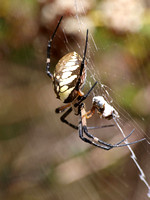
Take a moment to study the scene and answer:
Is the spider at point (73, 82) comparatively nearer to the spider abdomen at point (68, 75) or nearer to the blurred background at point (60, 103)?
the spider abdomen at point (68, 75)

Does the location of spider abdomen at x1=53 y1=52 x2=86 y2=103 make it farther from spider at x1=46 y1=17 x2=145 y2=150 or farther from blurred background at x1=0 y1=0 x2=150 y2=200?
blurred background at x1=0 y1=0 x2=150 y2=200

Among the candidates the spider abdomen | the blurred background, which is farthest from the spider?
the blurred background

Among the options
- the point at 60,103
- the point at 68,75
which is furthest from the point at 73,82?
the point at 60,103

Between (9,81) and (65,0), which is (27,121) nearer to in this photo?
(9,81)

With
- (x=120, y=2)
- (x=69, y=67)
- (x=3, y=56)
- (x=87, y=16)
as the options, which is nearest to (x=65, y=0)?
(x=87, y=16)

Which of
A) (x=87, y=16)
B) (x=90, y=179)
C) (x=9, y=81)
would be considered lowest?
(x=90, y=179)

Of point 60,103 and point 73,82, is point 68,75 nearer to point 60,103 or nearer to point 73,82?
point 73,82
